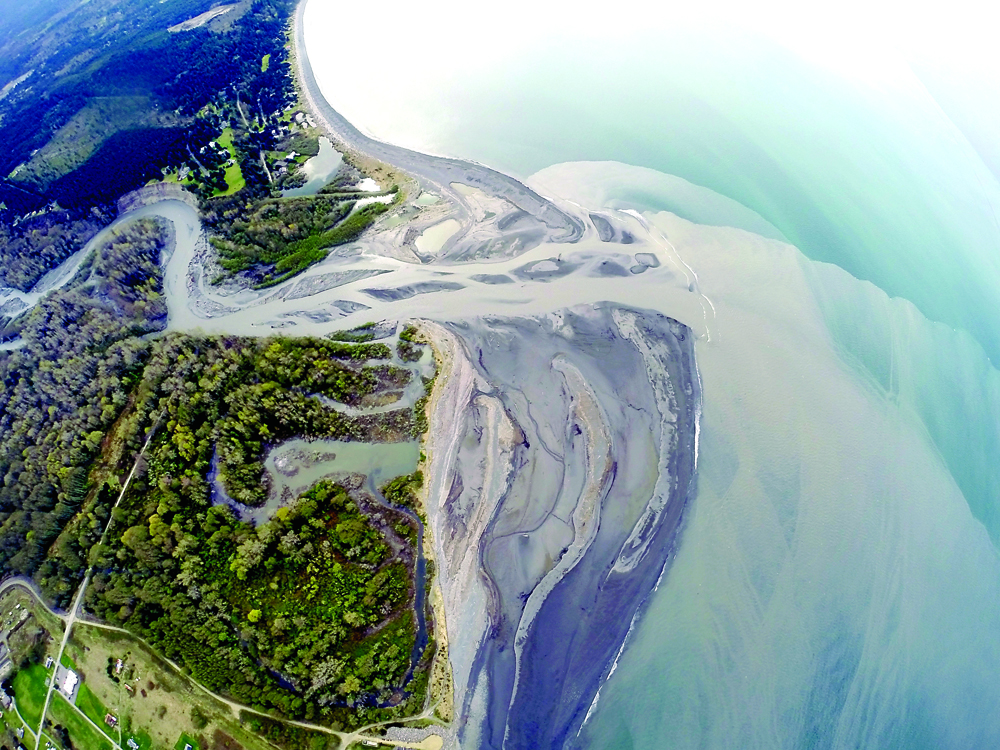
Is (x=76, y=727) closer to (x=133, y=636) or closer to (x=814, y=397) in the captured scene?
(x=133, y=636)

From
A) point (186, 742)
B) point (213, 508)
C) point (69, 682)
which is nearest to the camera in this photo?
point (186, 742)

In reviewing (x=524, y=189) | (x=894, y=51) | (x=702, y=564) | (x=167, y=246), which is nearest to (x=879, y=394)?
(x=702, y=564)

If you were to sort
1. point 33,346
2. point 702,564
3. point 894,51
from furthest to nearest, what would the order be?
1. point 894,51
2. point 33,346
3. point 702,564

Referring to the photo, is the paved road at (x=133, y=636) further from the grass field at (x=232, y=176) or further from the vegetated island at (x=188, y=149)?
the grass field at (x=232, y=176)

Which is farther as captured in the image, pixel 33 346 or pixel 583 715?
pixel 33 346

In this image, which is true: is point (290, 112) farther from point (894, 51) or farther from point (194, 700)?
point (894, 51)

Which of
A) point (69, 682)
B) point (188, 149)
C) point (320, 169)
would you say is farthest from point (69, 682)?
point (188, 149)
